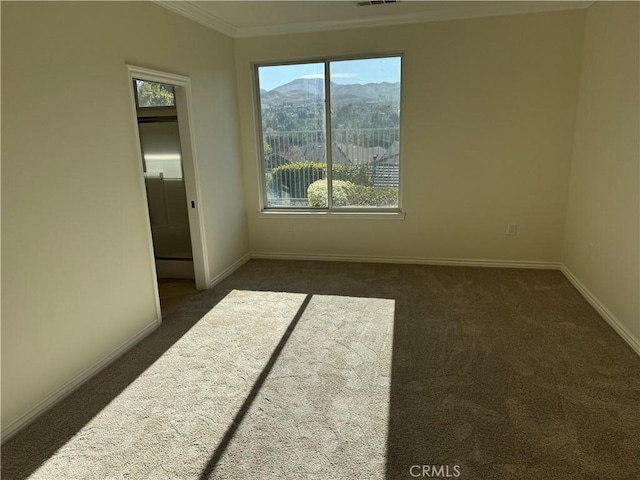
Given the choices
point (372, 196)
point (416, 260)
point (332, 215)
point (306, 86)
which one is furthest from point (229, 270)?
point (306, 86)

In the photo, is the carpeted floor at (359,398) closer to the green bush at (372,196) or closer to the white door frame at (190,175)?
the white door frame at (190,175)

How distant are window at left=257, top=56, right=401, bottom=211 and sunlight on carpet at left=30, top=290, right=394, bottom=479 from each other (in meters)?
1.92

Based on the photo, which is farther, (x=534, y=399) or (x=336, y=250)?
(x=336, y=250)

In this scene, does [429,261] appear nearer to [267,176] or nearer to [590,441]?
[267,176]

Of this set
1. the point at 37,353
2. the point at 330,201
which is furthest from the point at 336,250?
the point at 37,353

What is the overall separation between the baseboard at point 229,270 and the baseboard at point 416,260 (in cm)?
19

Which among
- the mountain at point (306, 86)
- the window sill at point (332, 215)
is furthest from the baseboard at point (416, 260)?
the mountain at point (306, 86)

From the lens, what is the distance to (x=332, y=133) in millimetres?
4801

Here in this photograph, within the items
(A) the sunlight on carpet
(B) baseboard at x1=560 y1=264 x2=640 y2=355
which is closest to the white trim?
(A) the sunlight on carpet

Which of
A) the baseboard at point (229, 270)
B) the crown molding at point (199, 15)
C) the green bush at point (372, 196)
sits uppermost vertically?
the crown molding at point (199, 15)

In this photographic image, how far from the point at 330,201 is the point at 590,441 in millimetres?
3492

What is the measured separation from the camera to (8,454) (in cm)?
206

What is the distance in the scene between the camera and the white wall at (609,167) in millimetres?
2980

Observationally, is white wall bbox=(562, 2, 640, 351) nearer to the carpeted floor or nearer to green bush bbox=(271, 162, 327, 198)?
the carpeted floor
